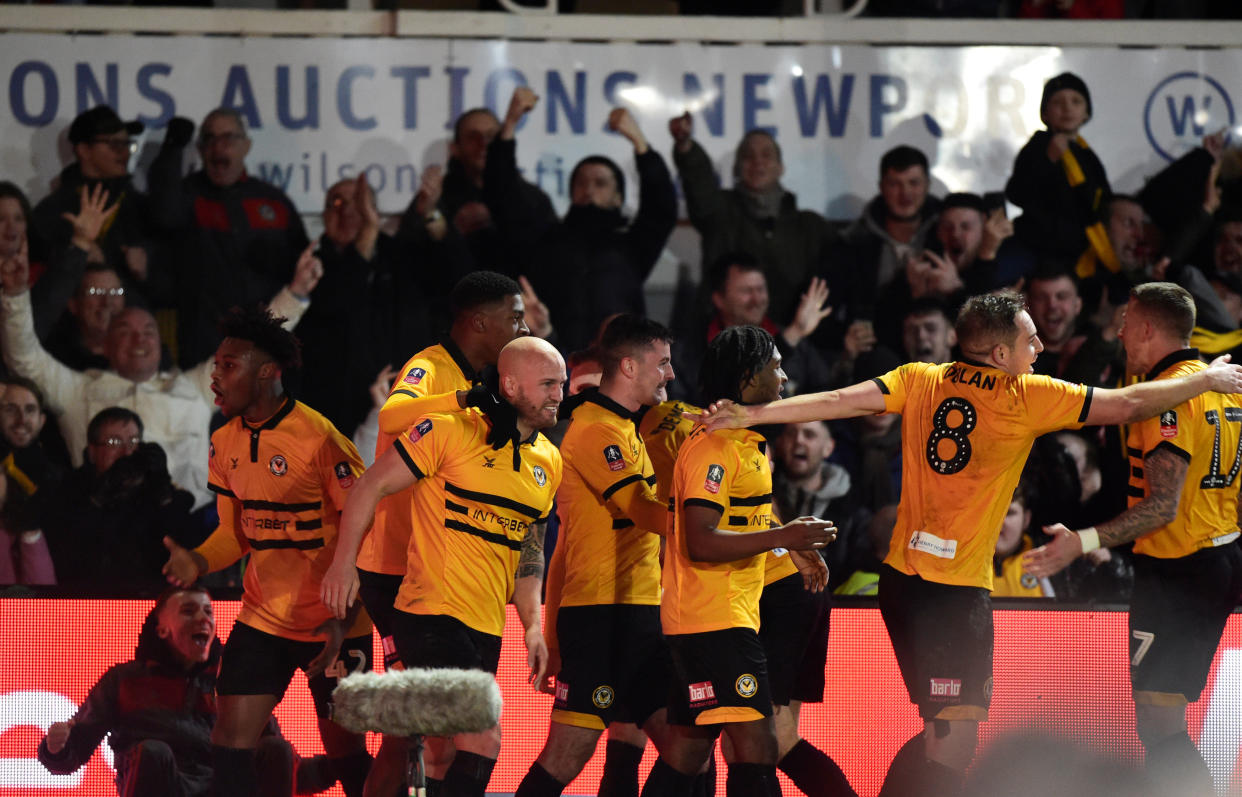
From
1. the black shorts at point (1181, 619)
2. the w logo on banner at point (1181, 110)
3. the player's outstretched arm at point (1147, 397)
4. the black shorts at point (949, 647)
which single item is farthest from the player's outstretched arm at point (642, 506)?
the w logo on banner at point (1181, 110)

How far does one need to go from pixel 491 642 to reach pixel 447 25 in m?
5.33

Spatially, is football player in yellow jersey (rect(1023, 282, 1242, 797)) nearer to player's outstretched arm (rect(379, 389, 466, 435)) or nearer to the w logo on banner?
player's outstretched arm (rect(379, 389, 466, 435))

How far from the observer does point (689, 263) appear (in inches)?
364

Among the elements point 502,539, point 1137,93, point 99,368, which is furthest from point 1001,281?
point 99,368

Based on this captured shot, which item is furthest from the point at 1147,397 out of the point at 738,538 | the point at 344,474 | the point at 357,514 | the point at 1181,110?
the point at 1181,110

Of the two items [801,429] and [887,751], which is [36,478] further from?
[887,751]

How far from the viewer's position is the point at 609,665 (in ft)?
18.1

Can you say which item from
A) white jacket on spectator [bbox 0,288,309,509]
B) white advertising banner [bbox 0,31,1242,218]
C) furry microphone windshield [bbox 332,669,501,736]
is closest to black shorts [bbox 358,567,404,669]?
furry microphone windshield [bbox 332,669,501,736]

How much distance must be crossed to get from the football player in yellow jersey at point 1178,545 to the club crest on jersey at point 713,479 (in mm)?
1939

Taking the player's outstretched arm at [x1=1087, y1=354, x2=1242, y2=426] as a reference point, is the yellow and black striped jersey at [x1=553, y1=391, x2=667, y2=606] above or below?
below

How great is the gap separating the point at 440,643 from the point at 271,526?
49.6 inches

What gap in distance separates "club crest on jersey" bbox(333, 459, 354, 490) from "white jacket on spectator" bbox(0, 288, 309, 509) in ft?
9.00

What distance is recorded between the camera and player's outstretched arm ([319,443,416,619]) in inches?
195

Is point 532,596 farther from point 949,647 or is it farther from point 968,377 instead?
point 968,377
